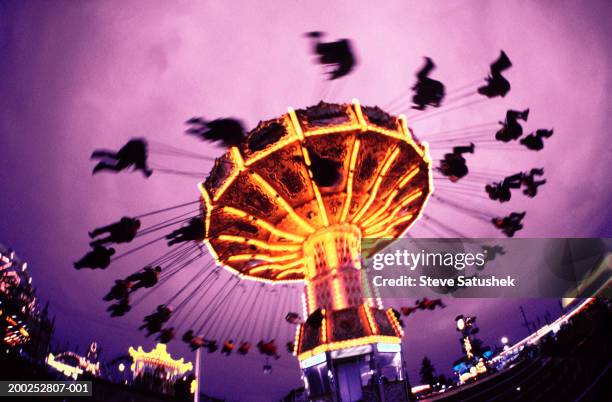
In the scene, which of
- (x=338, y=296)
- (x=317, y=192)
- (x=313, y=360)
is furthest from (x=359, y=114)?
(x=313, y=360)

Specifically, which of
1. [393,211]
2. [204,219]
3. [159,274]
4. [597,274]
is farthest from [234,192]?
[597,274]

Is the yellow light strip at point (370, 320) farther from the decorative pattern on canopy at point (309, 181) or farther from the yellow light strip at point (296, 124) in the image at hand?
the yellow light strip at point (296, 124)

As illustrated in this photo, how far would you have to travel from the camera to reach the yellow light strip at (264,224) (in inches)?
575

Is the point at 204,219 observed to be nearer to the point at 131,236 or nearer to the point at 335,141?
the point at 131,236

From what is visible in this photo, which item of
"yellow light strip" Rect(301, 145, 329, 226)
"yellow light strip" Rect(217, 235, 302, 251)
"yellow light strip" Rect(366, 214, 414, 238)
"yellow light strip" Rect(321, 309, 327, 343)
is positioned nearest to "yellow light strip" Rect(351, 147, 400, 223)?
"yellow light strip" Rect(301, 145, 329, 226)

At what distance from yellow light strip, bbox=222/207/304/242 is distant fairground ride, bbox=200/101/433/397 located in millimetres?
38

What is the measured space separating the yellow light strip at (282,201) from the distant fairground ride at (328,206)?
1.4 inches

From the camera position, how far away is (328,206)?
14938 millimetres

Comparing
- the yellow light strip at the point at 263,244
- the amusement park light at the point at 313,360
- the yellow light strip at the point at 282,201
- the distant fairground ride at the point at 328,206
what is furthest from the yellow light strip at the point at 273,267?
the amusement park light at the point at 313,360

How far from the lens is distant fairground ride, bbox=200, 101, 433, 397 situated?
13.0 meters

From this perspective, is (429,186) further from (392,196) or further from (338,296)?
(338,296)

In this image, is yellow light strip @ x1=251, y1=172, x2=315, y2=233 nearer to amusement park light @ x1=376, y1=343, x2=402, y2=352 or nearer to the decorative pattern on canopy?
the decorative pattern on canopy

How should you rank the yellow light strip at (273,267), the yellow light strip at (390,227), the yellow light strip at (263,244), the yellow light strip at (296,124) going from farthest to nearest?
the yellow light strip at (273,267) → the yellow light strip at (390,227) → the yellow light strip at (263,244) → the yellow light strip at (296,124)

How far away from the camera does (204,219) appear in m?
14.5
